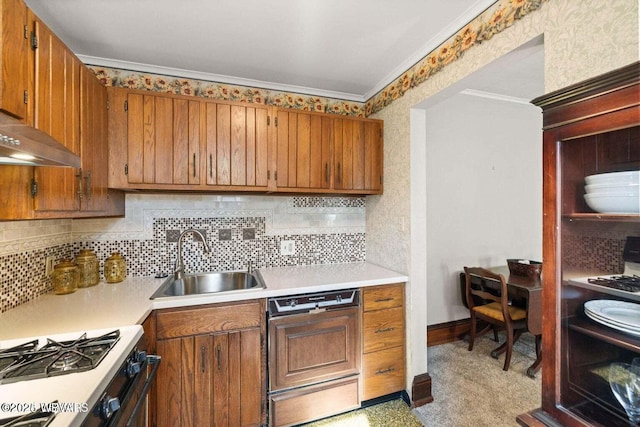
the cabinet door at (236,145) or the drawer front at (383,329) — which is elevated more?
the cabinet door at (236,145)

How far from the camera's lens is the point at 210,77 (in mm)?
2223

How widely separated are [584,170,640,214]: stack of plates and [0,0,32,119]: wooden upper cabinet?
2002mm

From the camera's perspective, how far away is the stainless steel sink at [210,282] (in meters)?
2.04

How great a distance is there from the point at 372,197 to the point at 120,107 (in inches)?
81.1

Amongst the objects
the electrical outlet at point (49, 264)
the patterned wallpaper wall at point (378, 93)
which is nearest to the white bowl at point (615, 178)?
the patterned wallpaper wall at point (378, 93)

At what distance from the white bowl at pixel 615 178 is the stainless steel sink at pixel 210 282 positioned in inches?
71.3

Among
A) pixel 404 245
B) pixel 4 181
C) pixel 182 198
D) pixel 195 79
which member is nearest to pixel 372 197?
pixel 404 245

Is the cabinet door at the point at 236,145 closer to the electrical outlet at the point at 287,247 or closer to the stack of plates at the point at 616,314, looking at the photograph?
the electrical outlet at the point at 287,247

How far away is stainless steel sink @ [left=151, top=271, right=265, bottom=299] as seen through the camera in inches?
80.3

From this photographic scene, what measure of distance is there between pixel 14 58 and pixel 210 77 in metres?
1.36

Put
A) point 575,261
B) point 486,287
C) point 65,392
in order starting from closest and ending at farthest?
point 65,392 < point 575,261 < point 486,287

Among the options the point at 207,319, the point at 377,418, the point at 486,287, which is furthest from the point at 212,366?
the point at 486,287

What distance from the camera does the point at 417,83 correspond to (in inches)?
77.0

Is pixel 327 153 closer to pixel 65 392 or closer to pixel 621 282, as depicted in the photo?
pixel 621 282
